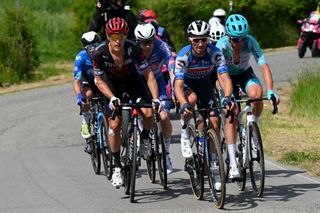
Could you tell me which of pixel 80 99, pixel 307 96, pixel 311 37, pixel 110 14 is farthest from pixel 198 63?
pixel 311 37

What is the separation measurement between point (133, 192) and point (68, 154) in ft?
13.1

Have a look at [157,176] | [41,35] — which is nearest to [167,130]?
[157,176]

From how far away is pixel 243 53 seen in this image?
35.2 ft

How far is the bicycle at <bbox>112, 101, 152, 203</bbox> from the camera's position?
9.68 metres

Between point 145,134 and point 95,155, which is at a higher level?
point 145,134

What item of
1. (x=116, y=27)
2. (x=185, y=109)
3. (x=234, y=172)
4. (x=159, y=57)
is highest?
(x=116, y=27)

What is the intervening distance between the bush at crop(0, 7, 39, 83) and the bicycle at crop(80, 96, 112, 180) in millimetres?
→ 14914

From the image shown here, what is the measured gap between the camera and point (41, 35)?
3819cm

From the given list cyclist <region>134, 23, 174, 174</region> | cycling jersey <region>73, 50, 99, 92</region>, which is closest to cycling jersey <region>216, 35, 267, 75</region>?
cyclist <region>134, 23, 174, 174</region>

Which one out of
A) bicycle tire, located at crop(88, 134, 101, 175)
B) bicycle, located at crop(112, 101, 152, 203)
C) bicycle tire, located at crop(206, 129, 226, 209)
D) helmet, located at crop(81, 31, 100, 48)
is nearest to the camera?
bicycle tire, located at crop(206, 129, 226, 209)

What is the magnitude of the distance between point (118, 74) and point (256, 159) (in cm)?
185

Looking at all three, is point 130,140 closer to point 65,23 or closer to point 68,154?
point 68,154

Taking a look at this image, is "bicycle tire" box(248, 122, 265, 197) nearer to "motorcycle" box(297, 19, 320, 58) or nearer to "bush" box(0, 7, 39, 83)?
"bush" box(0, 7, 39, 83)

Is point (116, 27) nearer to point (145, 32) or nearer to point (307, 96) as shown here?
Result: point (145, 32)
